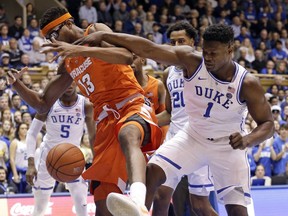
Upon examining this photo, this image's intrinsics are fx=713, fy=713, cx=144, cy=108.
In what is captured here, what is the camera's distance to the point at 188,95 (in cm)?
A: 589

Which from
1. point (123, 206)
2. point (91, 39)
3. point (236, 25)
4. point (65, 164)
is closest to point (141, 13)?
point (236, 25)

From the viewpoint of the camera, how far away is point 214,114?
5836 mm

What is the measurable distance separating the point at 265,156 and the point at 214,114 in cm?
741

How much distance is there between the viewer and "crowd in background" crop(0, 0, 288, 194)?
12.0 m

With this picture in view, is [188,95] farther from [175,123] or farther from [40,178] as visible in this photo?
[40,178]

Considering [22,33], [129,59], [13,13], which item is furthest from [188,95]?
[13,13]

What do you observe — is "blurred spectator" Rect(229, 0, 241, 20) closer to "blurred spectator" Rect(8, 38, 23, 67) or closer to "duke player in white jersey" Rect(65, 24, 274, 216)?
"blurred spectator" Rect(8, 38, 23, 67)

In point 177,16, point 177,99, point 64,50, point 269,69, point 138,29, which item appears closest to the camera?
point 64,50

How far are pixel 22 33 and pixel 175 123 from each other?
29.2ft

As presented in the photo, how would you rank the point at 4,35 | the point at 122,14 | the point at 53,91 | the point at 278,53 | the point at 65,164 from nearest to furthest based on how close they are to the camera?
the point at 65,164 → the point at 53,91 → the point at 4,35 → the point at 122,14 → the point at 278,53

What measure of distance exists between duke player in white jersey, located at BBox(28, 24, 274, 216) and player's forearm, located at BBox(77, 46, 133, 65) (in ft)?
0.35

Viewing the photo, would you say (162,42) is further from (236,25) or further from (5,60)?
(5,60)

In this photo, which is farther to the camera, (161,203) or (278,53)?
(278,53)

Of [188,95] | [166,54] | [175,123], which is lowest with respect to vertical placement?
[175,123]
